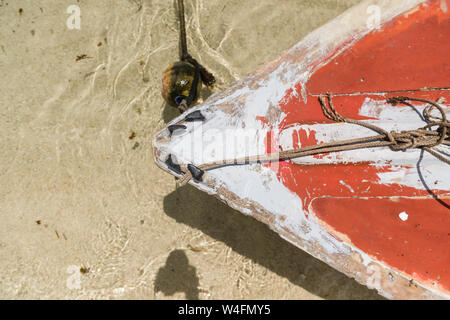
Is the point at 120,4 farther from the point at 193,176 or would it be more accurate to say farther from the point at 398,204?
the point at 398,204

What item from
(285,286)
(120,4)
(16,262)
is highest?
(120,4)

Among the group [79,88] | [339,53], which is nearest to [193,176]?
[339,53]

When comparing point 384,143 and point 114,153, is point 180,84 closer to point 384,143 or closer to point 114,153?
point 114,153

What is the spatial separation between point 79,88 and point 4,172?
962 mm

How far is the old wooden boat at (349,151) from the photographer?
1.93 metres

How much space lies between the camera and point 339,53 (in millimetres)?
2025

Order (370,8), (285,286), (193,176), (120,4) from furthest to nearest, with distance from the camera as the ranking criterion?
(120,4) → (285,286) → (370,8) → (193,176)

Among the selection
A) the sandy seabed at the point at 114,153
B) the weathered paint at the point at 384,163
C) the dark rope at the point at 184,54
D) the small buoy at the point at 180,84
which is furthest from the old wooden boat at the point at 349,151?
the sandy seabed at the point at 114,153

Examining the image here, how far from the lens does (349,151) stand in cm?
201

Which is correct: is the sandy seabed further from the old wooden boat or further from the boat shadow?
the old wooden boat

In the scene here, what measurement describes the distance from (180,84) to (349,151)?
116 centimetres

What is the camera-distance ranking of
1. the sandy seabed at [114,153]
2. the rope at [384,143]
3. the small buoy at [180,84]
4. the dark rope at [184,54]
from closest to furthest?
the rope at [384,143] → the small buoy at [180,84] → the dark rope at [184,54] → the sandy seabed at [114,153]

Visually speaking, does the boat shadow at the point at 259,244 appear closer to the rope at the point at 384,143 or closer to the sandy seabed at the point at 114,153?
the sandy seabed at the point at 114,153

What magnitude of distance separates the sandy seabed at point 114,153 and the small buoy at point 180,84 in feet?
1.76
